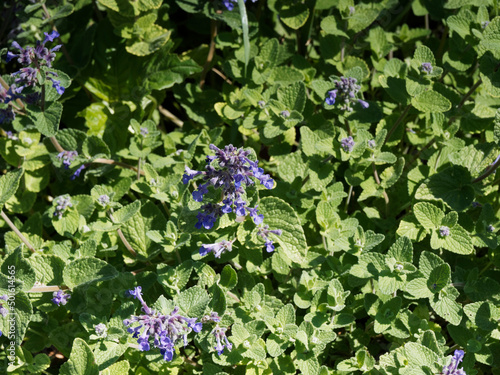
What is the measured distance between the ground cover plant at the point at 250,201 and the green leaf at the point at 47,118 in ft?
0.05

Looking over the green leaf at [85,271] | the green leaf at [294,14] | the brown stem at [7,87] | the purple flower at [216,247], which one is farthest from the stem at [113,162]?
the green leaf at [294,14]

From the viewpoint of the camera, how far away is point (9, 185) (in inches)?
147

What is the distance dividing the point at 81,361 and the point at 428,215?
255 cm

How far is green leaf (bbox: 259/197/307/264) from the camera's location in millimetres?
3385

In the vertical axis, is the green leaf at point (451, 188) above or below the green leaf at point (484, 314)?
above

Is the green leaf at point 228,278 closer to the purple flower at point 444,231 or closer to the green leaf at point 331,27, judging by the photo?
the purple flower at point 444,231

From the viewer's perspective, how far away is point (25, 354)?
11.7 feet

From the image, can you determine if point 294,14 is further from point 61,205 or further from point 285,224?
point 61,205

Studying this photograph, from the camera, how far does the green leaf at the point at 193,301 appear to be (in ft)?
10.3

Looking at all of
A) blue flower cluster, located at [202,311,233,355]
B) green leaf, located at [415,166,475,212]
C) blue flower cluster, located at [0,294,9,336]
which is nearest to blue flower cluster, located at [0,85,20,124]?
blue flower cluster, located at [0,294,9,336]

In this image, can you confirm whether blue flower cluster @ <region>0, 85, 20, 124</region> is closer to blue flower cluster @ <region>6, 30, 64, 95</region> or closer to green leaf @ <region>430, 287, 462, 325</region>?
blue flower cluster @ <region>6, 30, 64, 95</region>

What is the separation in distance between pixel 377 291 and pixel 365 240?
367 mm

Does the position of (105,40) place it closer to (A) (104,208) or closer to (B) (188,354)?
(A) (104,208)

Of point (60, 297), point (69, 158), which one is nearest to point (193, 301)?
point (60, 297)
